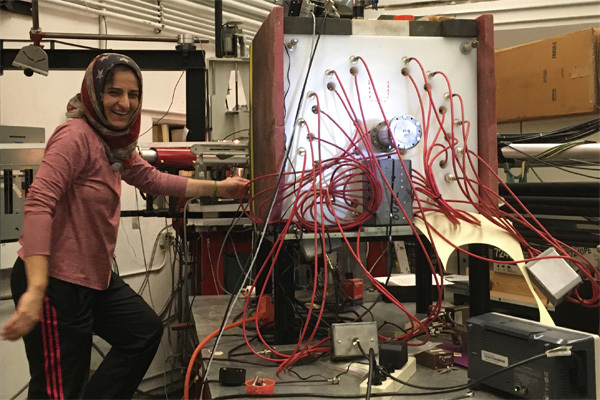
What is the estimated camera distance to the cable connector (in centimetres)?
105

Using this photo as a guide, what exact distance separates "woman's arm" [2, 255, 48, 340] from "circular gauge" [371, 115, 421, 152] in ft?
3.02

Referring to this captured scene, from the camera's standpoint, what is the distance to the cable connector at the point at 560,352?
3.44ft

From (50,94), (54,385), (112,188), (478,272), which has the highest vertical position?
(50,94)

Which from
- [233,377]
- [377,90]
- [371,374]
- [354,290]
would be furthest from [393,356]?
[354,290]

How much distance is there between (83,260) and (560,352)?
122 cm

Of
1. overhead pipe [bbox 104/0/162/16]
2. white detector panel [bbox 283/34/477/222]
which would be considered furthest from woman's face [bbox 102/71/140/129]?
overhead pipe [bbox 104/0/162/16]

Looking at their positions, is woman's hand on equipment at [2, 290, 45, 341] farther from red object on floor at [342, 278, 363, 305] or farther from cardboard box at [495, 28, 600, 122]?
cardboard box at [495, 28, 600, 122]

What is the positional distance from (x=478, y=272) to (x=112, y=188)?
1.08 metres

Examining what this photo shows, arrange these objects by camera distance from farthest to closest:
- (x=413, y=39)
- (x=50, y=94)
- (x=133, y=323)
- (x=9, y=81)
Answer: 1. (x=50, y=94)
2. (x=9, y=81)
3. (x=133, y=323)
4. (x=413, y=39)

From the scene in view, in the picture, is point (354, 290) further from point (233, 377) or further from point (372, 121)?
point (233, 377)

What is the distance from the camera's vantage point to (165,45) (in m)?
3.91

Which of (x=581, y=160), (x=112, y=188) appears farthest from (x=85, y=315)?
(x=581, y=160)

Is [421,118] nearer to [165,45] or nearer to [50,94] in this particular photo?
[50,94]

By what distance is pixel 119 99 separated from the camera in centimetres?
165
